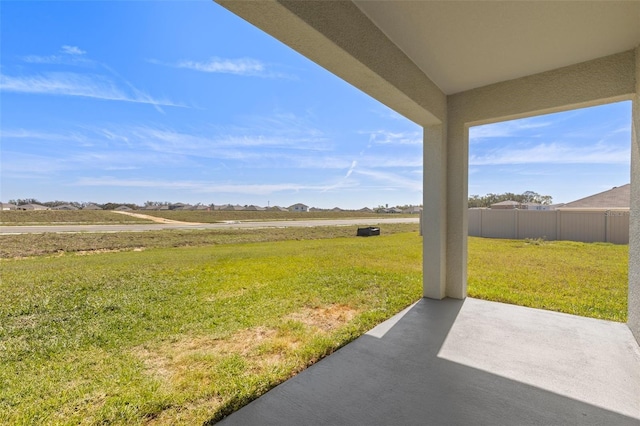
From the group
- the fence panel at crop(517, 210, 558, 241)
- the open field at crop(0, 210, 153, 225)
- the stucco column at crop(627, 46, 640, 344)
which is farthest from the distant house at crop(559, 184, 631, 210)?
the open field at crop(0, 210, 153, 225)

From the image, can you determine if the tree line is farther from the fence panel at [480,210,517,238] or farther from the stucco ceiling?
the stucco ceiling

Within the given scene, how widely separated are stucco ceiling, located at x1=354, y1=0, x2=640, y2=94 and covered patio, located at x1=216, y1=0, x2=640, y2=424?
0.01 m

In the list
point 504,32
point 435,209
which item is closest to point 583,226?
point 435,209

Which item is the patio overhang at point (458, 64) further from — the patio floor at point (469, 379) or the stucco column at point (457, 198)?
the patio floor at point (469, 379)

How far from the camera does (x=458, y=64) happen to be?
116 inches

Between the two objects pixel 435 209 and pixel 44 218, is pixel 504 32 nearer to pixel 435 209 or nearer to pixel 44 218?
pixel 435 209

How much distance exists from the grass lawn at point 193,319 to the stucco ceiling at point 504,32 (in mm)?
3033

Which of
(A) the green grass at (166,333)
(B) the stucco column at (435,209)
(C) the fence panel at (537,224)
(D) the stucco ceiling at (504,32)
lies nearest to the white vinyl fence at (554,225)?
(C) the fence panel at (537,224)

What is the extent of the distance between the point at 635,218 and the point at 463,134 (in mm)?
2001

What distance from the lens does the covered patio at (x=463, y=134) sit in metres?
1.67

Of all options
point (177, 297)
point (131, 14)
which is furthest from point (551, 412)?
point (131, 14)

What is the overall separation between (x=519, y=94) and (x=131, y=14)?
18.8ft

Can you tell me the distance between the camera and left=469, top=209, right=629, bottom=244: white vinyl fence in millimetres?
9562

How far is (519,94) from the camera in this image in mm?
3268
